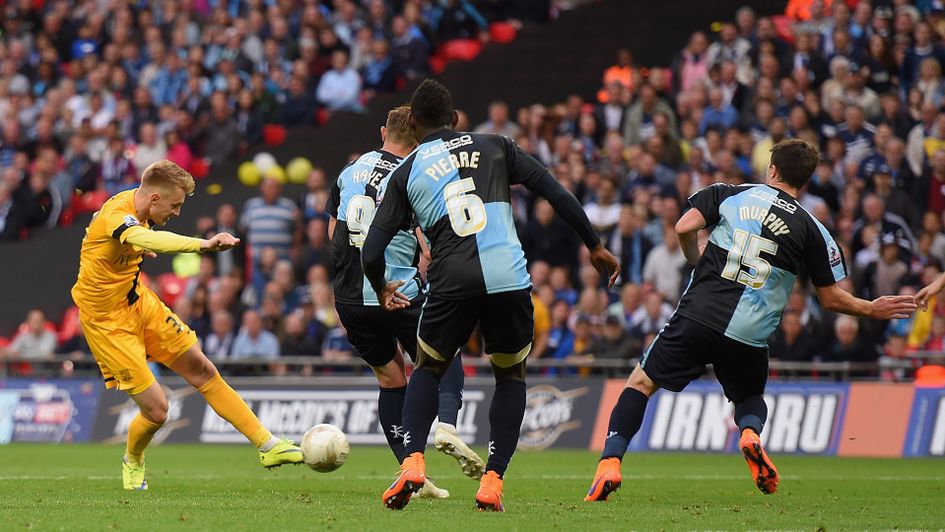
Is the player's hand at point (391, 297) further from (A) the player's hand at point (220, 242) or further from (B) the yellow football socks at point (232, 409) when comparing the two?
(B) the yellow football socks at point (232, 409)

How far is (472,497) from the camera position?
Answer: 9.98 meters

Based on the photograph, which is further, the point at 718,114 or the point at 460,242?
the point at 718,114

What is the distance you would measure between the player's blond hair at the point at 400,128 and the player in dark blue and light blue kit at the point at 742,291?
2048 millimetres

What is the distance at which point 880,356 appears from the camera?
1692cm

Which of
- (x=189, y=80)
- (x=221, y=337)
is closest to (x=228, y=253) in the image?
(x=221, y=337)

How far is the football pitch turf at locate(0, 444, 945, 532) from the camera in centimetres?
795

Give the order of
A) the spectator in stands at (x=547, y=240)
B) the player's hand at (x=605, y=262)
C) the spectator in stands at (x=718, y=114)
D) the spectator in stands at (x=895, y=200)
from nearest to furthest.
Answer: the player's hand at (x=605, y=262), the spectator in stands at (x=895, y=200), the spectator in stands at (x=547, y=240), the spectator in stands at (x=718, y=114)

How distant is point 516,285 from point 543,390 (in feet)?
30.7

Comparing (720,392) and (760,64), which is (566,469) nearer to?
(720,392)

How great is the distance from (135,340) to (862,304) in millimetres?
5068

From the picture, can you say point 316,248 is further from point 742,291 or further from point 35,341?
Result: point 742,291

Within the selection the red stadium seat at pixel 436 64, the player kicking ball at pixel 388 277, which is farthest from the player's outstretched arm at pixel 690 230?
the red stadium seat at pixel 436 64

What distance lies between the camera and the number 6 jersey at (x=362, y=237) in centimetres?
1002

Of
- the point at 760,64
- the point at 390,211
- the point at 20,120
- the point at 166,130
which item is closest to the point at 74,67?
the point at 20,120
